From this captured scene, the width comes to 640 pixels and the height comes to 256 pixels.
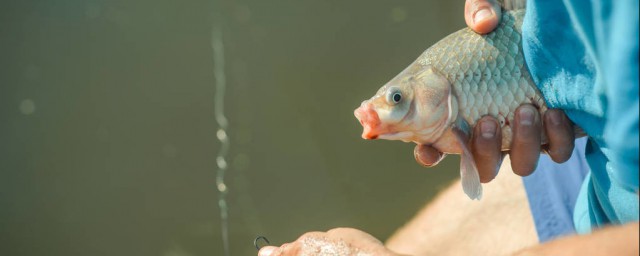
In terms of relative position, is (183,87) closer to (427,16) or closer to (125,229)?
(125,229)

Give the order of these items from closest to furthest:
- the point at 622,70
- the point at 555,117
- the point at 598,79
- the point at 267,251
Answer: the point at 622,70, the point at 598,79, the point at 555,117, the point at 267,251

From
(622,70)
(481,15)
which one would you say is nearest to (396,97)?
(481,15)

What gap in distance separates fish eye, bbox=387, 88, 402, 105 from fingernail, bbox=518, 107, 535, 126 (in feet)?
0.85

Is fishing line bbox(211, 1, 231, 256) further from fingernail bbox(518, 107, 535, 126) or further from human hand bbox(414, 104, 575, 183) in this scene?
fingernail bbox(518, 107, 535, 126)

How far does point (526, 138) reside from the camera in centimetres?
146

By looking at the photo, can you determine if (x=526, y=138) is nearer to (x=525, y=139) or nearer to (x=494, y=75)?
(x=525, y=139)

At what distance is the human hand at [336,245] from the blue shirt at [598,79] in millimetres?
462

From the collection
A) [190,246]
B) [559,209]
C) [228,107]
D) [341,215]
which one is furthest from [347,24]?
[559,209]

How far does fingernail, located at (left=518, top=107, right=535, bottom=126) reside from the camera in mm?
1431

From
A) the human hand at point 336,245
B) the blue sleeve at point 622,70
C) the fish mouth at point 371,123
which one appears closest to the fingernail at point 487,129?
the fish mouth at point 371,123

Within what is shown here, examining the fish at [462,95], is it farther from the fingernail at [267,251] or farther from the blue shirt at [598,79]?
the fingernail at [267,251]

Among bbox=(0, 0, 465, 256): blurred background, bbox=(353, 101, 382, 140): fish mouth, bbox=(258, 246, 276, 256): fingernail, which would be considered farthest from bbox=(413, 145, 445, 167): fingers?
bbox=(0, 0, 465, 256): blurred background

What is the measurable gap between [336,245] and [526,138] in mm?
483

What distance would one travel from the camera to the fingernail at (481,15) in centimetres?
149
